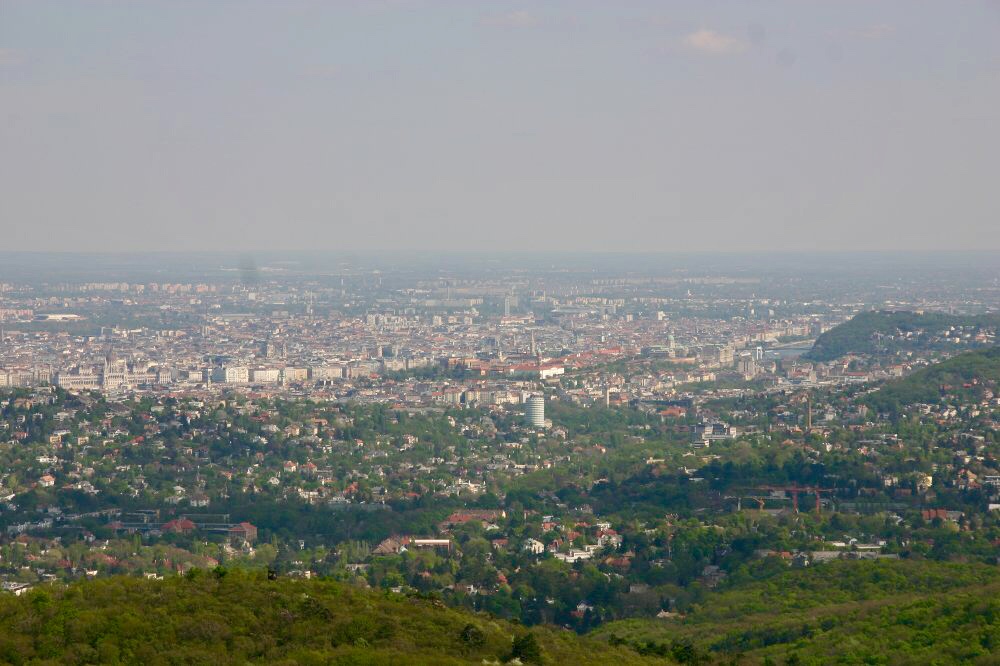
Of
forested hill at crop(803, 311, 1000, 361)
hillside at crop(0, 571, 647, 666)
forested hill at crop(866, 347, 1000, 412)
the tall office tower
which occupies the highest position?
hillside at crop(0, 571, 647, 666)

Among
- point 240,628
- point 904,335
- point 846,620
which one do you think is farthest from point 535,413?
point 240,628

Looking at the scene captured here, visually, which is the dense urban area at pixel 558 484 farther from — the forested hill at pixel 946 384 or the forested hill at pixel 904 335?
the forested hill at pixel 904 335

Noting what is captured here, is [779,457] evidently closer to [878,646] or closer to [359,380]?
[878,646]

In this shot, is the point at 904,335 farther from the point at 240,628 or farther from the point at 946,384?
the point at 240,628

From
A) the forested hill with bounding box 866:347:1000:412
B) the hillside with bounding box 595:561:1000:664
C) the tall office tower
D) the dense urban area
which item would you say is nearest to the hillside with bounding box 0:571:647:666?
the dense urban area

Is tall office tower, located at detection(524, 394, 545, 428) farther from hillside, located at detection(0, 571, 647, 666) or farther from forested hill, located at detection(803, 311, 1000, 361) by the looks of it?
hillside, located at detection(0, 571, 647, 666)

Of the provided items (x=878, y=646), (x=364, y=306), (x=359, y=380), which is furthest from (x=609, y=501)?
(x=364, y=306)
